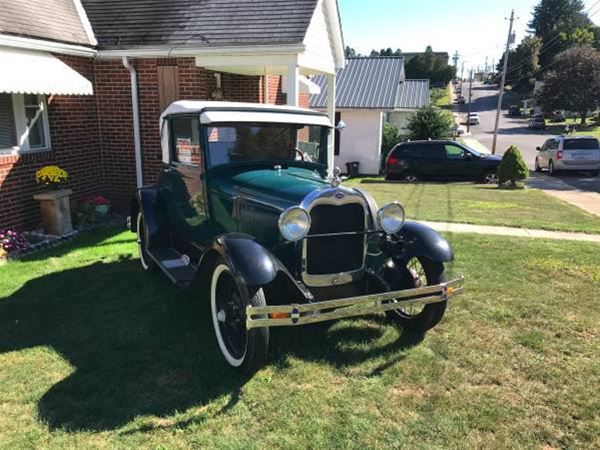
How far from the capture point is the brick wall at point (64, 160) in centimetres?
769

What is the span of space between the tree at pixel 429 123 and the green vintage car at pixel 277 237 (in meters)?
18.7

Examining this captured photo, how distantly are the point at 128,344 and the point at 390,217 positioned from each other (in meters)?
2.55

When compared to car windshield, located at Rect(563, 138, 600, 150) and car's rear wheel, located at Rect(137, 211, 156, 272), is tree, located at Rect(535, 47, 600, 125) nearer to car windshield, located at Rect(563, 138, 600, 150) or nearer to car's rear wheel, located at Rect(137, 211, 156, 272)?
car windshield, located at Rect(563, 138, 600, 150)

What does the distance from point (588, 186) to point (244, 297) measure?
1666 cm

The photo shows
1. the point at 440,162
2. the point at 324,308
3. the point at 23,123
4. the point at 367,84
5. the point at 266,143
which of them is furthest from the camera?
the point at 367,84

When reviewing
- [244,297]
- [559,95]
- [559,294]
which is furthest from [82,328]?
[559,95]

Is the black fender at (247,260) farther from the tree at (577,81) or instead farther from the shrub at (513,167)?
the tree at (577,81)

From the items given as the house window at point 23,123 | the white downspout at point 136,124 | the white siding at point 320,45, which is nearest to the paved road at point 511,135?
the white siding at point 320,45

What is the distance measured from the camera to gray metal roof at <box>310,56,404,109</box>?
21.4 metres

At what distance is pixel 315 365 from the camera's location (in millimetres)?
4059

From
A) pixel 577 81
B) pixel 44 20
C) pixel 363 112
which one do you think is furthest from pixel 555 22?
pixel 44 20

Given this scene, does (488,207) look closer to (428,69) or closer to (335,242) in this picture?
(335,242)

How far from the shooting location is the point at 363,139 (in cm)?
2177

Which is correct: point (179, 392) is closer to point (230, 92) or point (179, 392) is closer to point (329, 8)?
point (230, 92)
